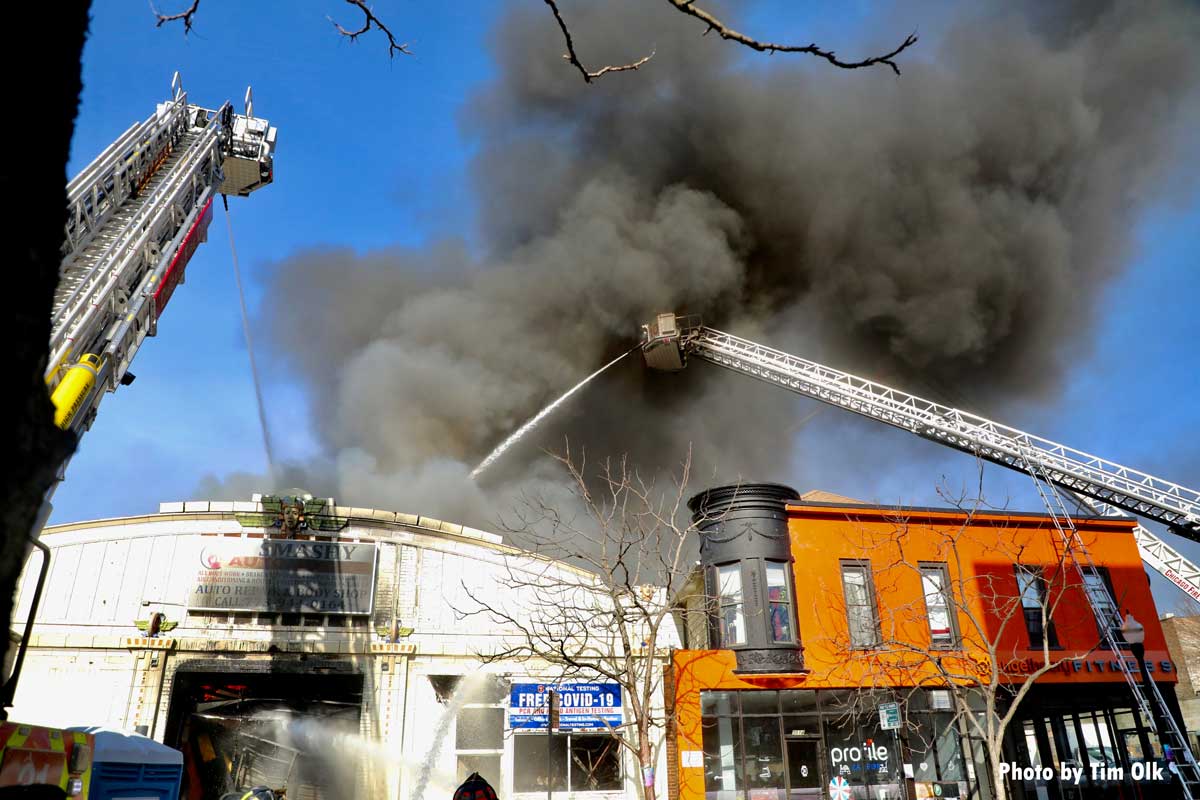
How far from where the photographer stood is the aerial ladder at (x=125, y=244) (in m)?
8.02

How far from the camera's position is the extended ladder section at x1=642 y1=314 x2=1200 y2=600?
65.6ft

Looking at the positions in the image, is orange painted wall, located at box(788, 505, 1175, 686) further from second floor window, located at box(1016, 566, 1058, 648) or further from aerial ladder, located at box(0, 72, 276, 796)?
aerial ladder, located at box(0, 72, 276, 796)

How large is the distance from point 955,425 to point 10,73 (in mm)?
23780

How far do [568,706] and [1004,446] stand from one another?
14355 mm

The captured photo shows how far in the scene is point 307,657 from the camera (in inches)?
586

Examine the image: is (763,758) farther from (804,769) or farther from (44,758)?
(44,758)

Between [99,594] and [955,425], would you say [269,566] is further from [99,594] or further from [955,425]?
[955,425]

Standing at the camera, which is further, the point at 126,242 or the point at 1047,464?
the point at 1047,464

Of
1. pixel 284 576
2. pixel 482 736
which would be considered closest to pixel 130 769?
pixel 482 736

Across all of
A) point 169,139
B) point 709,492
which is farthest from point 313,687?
point 169,139

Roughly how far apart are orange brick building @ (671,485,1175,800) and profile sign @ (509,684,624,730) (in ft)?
4.26

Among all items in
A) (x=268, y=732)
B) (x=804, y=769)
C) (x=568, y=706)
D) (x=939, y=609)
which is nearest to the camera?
(x=804, y=769)

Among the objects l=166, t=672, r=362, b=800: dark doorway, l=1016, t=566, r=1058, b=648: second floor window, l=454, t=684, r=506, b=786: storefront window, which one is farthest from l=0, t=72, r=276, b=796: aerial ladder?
l=1016, t=566, r=1058, b=648: second floor window

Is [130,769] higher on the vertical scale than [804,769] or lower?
higher
